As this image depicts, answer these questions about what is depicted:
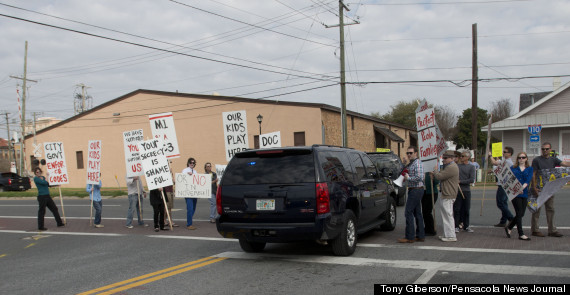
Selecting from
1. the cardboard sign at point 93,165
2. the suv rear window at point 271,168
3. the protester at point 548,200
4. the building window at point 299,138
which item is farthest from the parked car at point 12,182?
the protester at point 548,200

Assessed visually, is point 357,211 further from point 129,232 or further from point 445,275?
point 129,232

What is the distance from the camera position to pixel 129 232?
36.1 ft

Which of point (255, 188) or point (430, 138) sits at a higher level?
point (430, 138)

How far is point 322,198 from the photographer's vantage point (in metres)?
6.53

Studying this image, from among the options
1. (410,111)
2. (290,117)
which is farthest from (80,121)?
(410,111)

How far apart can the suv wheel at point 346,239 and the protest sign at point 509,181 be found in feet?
10.9

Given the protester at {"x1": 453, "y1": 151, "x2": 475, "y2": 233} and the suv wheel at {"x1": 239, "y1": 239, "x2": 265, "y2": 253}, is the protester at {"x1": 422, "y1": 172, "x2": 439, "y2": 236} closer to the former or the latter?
the protester at {"x1": 453, "y1": 151, "x2": 475, "y2": 233}

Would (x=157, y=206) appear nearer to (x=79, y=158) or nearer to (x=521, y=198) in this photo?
(x=521, y=198)

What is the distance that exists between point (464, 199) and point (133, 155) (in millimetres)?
8560

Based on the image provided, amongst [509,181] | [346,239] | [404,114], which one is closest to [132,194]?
[346,239]

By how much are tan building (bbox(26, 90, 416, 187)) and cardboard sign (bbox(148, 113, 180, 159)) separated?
15.1 metres

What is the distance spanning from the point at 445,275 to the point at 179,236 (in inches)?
249

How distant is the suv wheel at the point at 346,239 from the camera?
6.95 meters

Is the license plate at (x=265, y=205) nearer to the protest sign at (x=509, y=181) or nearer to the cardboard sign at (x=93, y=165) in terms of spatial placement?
the protest sign at (x=509, y=181)
